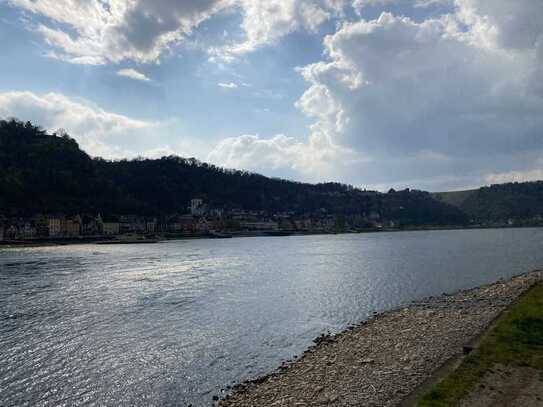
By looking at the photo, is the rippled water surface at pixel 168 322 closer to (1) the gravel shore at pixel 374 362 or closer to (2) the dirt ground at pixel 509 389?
(1) the gravel shore at pixel 374 362

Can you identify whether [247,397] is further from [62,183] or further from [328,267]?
[62,183]

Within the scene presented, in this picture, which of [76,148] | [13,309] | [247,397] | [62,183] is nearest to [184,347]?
[247,397]

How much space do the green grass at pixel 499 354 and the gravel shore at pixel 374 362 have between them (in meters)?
1.21

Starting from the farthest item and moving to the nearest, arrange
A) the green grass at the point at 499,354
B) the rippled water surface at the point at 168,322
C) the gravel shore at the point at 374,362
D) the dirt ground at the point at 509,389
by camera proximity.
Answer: the rippled water surface at the point at 168,322 → the gravel shore at the point at 374,362 → the green grass at the point at 499,354 → the dirt ground at the point at 509,389

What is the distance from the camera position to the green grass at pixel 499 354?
43.0 ft

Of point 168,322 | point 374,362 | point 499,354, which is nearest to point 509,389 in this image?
point 499,354

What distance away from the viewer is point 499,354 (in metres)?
16.7

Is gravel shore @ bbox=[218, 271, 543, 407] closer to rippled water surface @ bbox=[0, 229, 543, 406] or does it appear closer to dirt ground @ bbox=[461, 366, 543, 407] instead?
rippled water surface @ bbox=[0, 229, 543, 406]

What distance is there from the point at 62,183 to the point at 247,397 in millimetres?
184864

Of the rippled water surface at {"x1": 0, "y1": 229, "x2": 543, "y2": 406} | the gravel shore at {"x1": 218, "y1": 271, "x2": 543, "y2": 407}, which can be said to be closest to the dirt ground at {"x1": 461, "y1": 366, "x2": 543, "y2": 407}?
the gravel shore at {"x1": 218, "y1": 271, "x2": 543, "y2": 407}

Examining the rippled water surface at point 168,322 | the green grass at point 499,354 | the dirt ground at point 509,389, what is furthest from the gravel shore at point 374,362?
the dirt ground at point 509,389

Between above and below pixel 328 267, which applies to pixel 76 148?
above

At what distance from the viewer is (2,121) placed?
193m

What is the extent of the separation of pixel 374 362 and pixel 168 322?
16.1 metres
